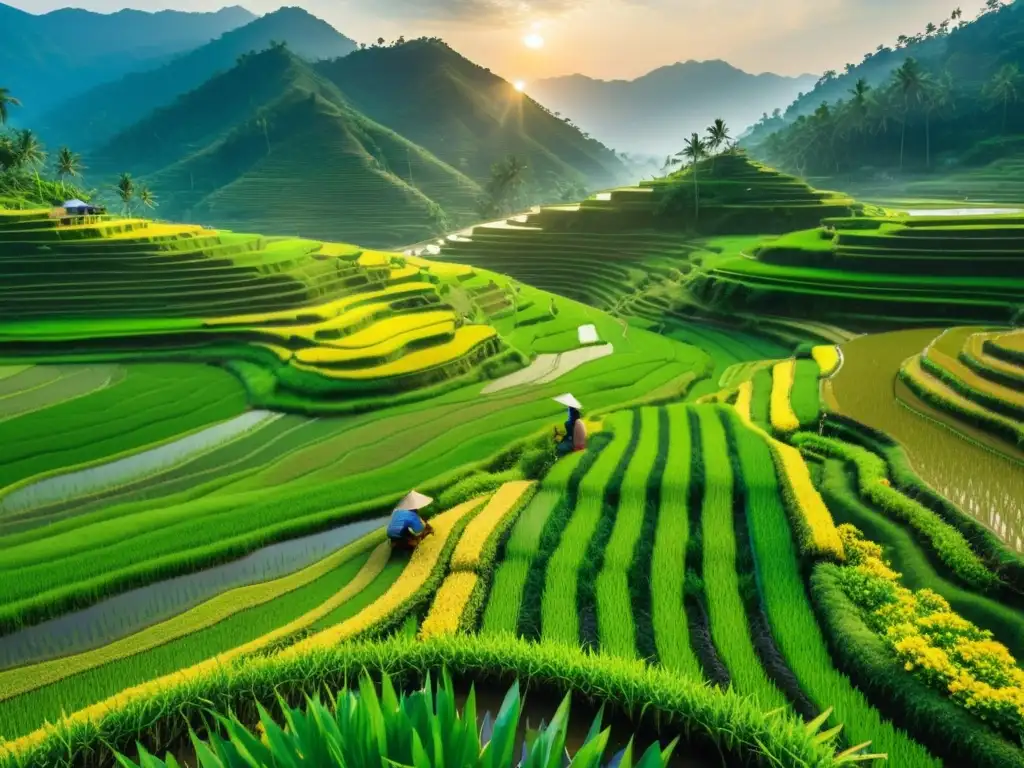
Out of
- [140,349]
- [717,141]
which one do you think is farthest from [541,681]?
[717,141]

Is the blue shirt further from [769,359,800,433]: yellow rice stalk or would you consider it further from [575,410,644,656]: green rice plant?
[769,359,800,433]: yellow rice stalk

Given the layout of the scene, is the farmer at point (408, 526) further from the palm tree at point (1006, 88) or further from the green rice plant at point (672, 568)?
the palm tree at point (1006, 88)

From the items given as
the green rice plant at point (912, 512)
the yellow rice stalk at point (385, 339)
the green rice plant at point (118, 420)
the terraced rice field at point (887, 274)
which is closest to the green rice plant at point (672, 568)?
the green rice plant at point (912, 512)

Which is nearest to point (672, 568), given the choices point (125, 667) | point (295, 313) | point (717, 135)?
point (125, 667)

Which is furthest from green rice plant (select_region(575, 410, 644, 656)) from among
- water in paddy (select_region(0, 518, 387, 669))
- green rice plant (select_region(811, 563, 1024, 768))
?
water in paddy (select_region(0, 518, 387, 669))

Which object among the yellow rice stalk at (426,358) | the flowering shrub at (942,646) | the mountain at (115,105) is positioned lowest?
the flowering shrub at (942,646)

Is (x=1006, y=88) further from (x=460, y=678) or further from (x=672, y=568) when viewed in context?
(x=460, y=678)

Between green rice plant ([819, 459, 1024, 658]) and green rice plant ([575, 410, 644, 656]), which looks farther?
green rice plant ([575, 410, 644, 656])
